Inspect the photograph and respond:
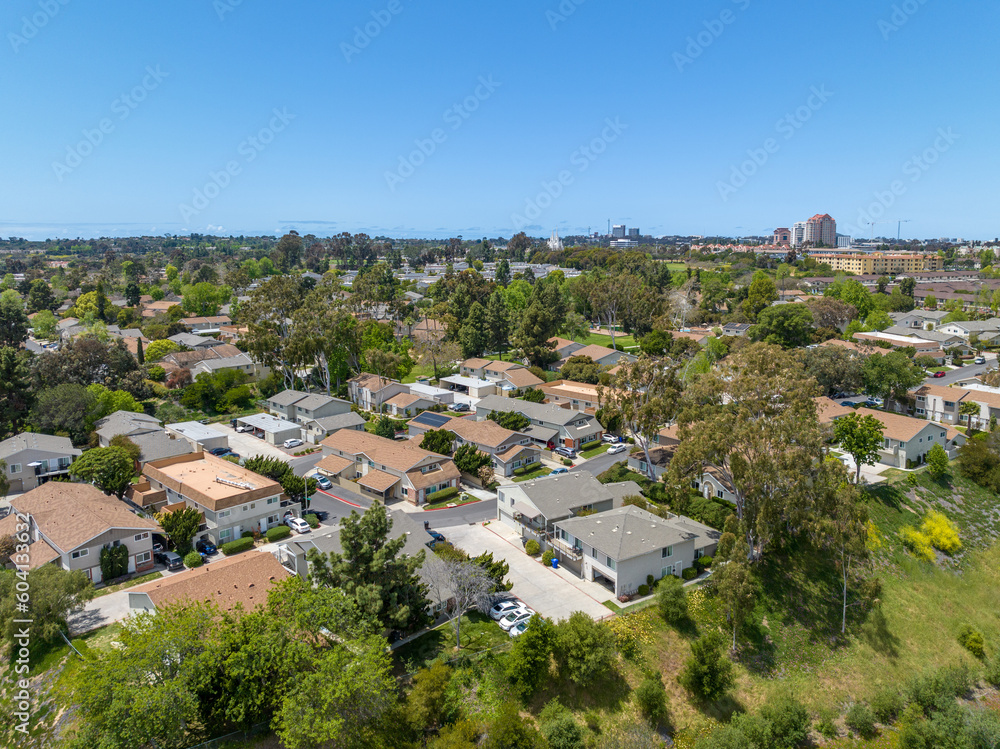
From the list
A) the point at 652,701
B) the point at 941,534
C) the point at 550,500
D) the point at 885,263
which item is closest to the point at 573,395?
the point at 550,500

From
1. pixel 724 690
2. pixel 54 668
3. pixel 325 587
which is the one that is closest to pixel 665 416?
pixel 724 690

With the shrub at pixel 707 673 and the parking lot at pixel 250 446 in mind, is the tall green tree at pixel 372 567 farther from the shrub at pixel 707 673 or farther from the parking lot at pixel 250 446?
the parking lot at pixel 250 446

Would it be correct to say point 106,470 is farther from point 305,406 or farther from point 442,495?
point 442,495

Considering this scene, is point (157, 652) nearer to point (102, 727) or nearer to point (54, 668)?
point (102, 727)

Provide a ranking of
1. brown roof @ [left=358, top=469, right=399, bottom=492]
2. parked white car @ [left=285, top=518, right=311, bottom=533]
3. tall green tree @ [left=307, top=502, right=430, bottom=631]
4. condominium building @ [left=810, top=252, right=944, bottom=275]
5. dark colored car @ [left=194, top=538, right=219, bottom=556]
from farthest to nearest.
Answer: condominium building @ [left=810, top=252, right=944, bottom=275] < brown roof @ [left=358, top=469, right=399, bottom=492] < parked white car @ [left=285, top=518, right=311, bottom=533] < dark colored car @ [left=194, top=538, right=219, bottom=556] < tall green tree @ [left=307, top=502, right=430, bottom=631]

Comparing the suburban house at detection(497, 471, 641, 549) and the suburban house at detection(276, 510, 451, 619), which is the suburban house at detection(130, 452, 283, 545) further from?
the suburban house at detection(497, 471, 641, 549)

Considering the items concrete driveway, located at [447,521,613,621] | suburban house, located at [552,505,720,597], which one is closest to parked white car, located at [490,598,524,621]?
concrete driveway, located at [447,521,613,621]

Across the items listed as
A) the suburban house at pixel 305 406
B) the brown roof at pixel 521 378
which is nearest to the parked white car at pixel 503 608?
the suburban house at pixel 305 406
